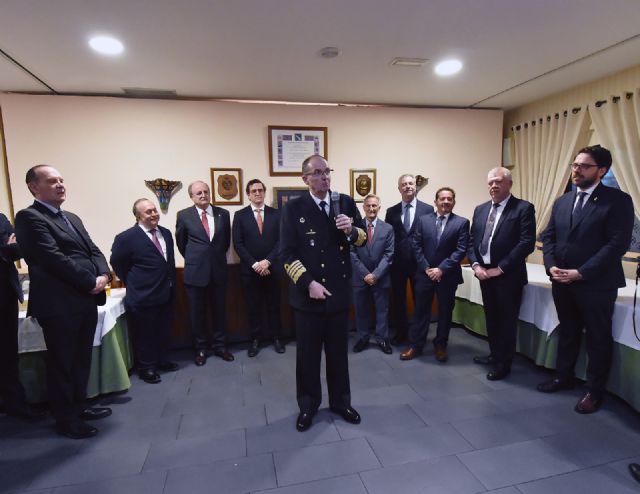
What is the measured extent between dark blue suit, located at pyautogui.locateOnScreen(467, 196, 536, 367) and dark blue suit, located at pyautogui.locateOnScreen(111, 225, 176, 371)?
8.53 feet

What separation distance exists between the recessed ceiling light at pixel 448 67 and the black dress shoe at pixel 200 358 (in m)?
3.34

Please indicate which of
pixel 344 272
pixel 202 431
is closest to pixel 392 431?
pixel 344 272

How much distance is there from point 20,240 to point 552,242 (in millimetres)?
3399

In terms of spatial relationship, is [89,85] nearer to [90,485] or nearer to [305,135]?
[305,135]

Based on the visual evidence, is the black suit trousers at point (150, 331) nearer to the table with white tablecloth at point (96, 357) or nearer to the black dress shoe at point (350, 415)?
the table with white tablecloth at point (96, 357)

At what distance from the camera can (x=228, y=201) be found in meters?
3.95

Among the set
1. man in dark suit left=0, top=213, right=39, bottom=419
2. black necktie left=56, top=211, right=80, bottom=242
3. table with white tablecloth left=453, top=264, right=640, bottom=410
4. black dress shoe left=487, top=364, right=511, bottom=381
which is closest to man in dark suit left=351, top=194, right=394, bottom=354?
black dress shoe left=487, top=364, right=511, bottom=381

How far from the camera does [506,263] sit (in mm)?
2670

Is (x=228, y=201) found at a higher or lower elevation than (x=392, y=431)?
higher

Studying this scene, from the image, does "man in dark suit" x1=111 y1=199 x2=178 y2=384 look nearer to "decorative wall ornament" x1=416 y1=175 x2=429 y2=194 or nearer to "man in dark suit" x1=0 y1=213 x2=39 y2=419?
"man in dark suit" x1=0 y1=213 x2=39 y2=419

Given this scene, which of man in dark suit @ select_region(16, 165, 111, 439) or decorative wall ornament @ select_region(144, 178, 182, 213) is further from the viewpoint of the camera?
decorative wall ornament @ select_region(144, 178, 182, 213)

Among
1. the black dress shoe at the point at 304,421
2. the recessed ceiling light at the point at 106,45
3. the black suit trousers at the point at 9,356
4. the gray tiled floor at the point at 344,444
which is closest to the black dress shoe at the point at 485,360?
the gray tiled floor at the point at 344,444

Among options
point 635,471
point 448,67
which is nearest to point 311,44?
point 448,67

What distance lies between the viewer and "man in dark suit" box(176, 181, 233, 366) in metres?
3.30
